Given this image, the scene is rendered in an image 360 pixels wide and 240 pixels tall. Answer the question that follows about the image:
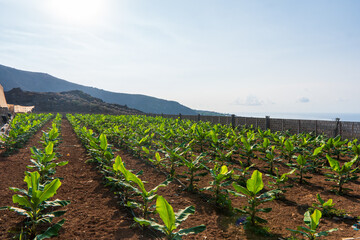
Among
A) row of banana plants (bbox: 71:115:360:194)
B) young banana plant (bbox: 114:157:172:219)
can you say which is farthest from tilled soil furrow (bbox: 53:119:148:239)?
row of banana plants (bbox: 71:115:360:194)

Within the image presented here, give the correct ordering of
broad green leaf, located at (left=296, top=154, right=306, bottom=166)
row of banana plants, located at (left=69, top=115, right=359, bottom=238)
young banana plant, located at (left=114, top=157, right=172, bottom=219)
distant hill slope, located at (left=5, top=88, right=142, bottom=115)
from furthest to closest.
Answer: distant hill slope, located at (left=5, top=88, right=142, bottom=115) < broad green leaf, located at (left=296, top=154, right=306, bottom=166) < row of banana plants, located at (left=69, top=115, right=359, bottom=238) < young banana plant, located at (left=114, top=157, right=172, bottom=219)

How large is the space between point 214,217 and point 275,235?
941mm

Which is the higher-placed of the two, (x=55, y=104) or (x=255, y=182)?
(x=55, y=104)

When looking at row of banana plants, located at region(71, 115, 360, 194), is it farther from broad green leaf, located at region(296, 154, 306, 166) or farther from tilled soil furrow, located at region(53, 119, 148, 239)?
tilled soil furrow, located at region(53, 119, 148, 239)

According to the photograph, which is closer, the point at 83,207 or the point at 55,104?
the point at 83,207

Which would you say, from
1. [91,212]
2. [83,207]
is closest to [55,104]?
[83,207]

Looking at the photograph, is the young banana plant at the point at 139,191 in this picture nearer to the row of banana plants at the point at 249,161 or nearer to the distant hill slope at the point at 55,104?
the row of banana plants at the point at 249,161

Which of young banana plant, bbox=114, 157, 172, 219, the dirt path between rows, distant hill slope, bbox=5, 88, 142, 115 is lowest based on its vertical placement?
the dirt path between rows

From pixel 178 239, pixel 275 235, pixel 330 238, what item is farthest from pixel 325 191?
pixel 178 239

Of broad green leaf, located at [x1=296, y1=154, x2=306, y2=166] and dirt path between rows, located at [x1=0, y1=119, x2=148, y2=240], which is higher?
broad green leaf, located at [x1=296, y1=154, x2=306, y2=166]

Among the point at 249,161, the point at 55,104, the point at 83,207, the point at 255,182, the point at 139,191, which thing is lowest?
the point at 83,207

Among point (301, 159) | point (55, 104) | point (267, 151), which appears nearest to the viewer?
point (301, 159)

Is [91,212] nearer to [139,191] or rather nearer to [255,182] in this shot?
[139,191]

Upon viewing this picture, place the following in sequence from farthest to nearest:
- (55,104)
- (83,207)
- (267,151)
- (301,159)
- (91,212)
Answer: (55,104) < (267,151) < (301,159) < (83,207) < (91,212)
